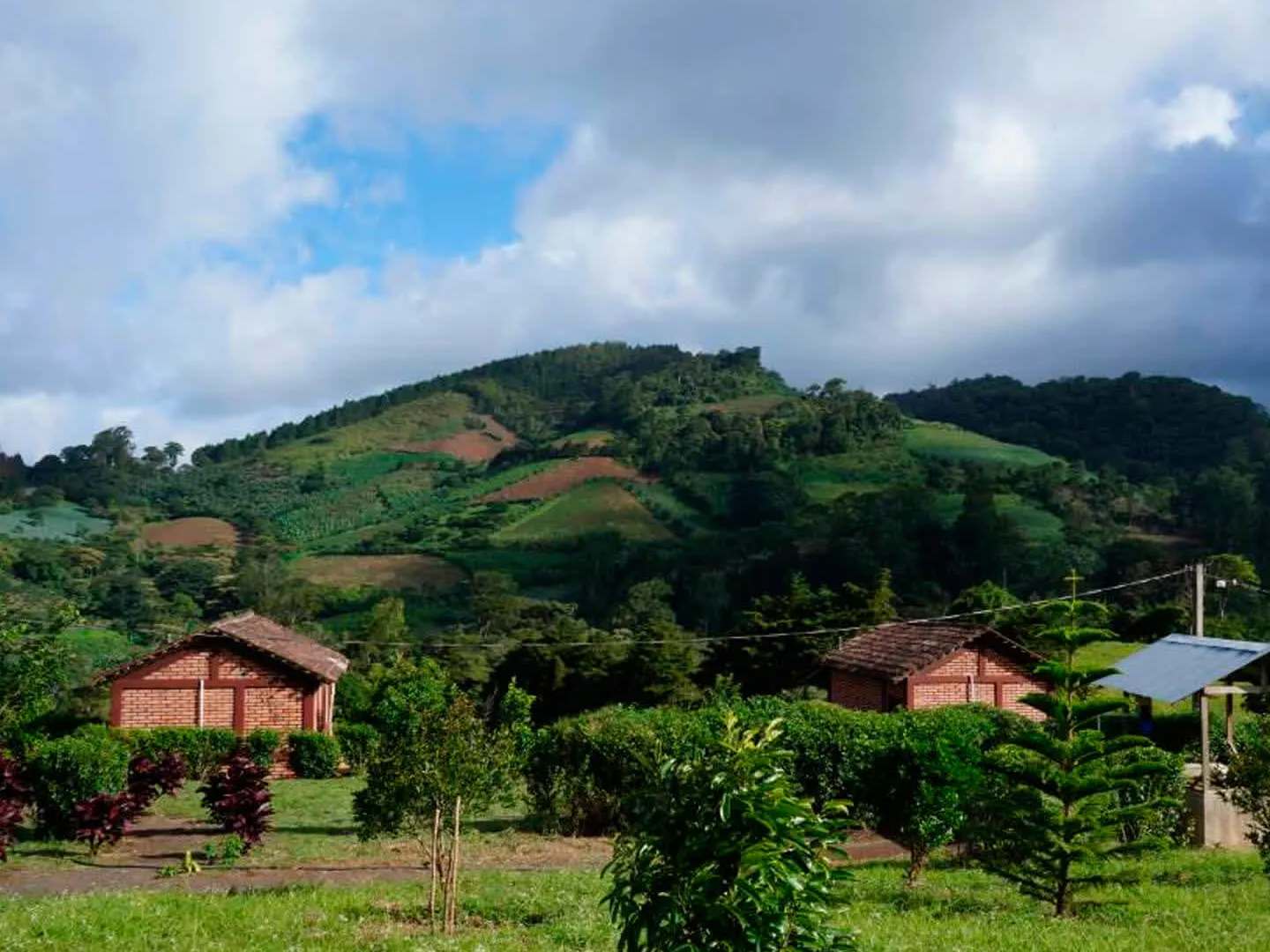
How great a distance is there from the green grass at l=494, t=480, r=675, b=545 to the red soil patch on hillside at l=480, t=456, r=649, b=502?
10.3 ft

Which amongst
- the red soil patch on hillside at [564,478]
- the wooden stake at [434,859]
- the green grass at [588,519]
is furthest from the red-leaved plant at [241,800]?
the red soil patch on hillside at [564,478]

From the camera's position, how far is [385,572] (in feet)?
340

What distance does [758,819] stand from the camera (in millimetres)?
6051

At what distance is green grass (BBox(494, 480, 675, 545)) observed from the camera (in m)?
111

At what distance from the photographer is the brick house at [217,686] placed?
29.7 m

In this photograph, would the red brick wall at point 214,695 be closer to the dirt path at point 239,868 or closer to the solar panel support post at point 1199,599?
the dirt path at point 239,868

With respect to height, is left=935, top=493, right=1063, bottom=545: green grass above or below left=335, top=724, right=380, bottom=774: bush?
above

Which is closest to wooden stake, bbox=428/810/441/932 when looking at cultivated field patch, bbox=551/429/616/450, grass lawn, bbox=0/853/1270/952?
grass lawn, bbox=0/853/1270/952

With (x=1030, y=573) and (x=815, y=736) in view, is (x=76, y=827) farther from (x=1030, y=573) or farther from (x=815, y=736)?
(x=1030, y=573)

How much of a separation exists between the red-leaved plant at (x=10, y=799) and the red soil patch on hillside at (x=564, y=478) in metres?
111

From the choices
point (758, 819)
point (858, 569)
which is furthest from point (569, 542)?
point (758, 819)

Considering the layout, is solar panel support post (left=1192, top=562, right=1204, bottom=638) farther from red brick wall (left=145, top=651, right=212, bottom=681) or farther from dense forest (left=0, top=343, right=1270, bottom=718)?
red brick wall (left=145, top=651, right=212, bottom=681)

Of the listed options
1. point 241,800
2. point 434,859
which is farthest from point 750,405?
point 434,859

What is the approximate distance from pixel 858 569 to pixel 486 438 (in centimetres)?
10466
